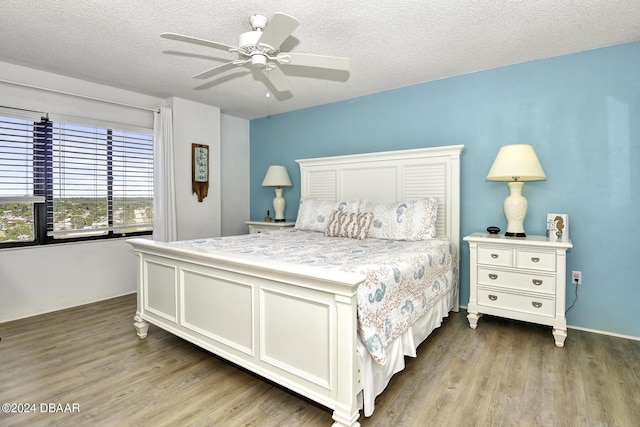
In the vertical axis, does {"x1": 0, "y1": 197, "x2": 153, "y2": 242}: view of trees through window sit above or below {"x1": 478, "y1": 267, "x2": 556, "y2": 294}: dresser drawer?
above

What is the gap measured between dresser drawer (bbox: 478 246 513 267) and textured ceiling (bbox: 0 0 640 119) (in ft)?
5.63

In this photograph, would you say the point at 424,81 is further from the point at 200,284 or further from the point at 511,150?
the point at 200,284

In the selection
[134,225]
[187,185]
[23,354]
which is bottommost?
[23,354]

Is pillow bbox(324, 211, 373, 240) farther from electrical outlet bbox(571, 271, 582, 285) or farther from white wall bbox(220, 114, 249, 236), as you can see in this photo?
white wall bbox(220, 114, 249, 236)

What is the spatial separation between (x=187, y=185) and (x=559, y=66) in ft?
13.9

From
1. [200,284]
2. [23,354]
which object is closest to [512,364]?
[200,284]

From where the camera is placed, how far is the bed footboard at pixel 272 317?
1.55m

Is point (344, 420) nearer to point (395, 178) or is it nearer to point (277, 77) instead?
point (277, 77)

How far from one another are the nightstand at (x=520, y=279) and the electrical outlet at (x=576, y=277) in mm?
304

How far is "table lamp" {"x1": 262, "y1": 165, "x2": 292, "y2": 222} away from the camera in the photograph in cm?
461

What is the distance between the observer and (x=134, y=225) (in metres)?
4.09

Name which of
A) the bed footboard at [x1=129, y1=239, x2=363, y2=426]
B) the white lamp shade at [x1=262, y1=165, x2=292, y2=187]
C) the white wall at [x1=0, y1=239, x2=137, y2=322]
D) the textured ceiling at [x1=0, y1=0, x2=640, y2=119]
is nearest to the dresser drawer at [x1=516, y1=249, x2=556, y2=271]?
the textured ceiling at [x1=0, y1=0, x2=640, y2=119]

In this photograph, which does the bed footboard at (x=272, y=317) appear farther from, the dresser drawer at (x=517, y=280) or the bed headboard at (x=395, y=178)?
the bed headboard at (x=395, y=178)

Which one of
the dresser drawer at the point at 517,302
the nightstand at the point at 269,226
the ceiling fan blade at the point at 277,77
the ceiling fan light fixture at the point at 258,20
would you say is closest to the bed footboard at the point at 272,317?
the ceiling fan blade at the point at 277,77
